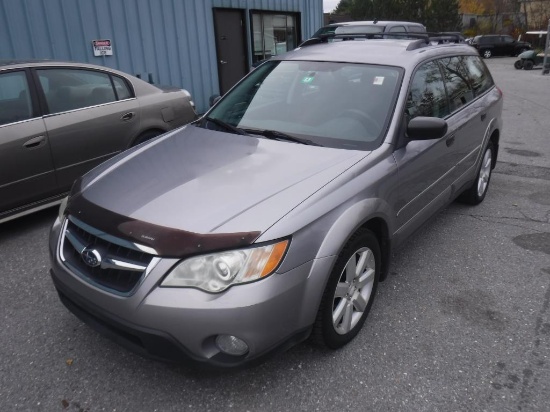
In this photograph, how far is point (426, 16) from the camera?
124 feet

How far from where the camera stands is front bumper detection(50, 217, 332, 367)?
1976 mm

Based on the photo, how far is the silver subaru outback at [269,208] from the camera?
202 centimetres

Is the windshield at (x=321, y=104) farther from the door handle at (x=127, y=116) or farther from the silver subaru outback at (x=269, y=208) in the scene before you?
the door handle at (x=127, y=116)

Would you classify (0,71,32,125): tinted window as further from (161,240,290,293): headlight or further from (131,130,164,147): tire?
(161,240,290,293): headlight

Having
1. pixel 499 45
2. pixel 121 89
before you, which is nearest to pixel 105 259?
pixel 121 89

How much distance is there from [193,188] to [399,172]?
1310mm

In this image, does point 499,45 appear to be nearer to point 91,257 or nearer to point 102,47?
point 102,47

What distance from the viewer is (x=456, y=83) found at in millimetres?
4008

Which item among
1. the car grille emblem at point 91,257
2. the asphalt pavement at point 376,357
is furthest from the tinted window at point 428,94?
the car grille emblem at point 91,257

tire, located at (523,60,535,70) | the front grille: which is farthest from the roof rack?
tire, located at (523,60,535,70)

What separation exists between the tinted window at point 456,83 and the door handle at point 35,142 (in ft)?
11.5

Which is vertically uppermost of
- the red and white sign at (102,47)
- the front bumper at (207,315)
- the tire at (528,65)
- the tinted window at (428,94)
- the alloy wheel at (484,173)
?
the red and white sign at (102,47)

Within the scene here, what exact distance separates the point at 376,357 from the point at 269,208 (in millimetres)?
1098

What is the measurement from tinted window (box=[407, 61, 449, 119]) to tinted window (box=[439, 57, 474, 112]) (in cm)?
14
